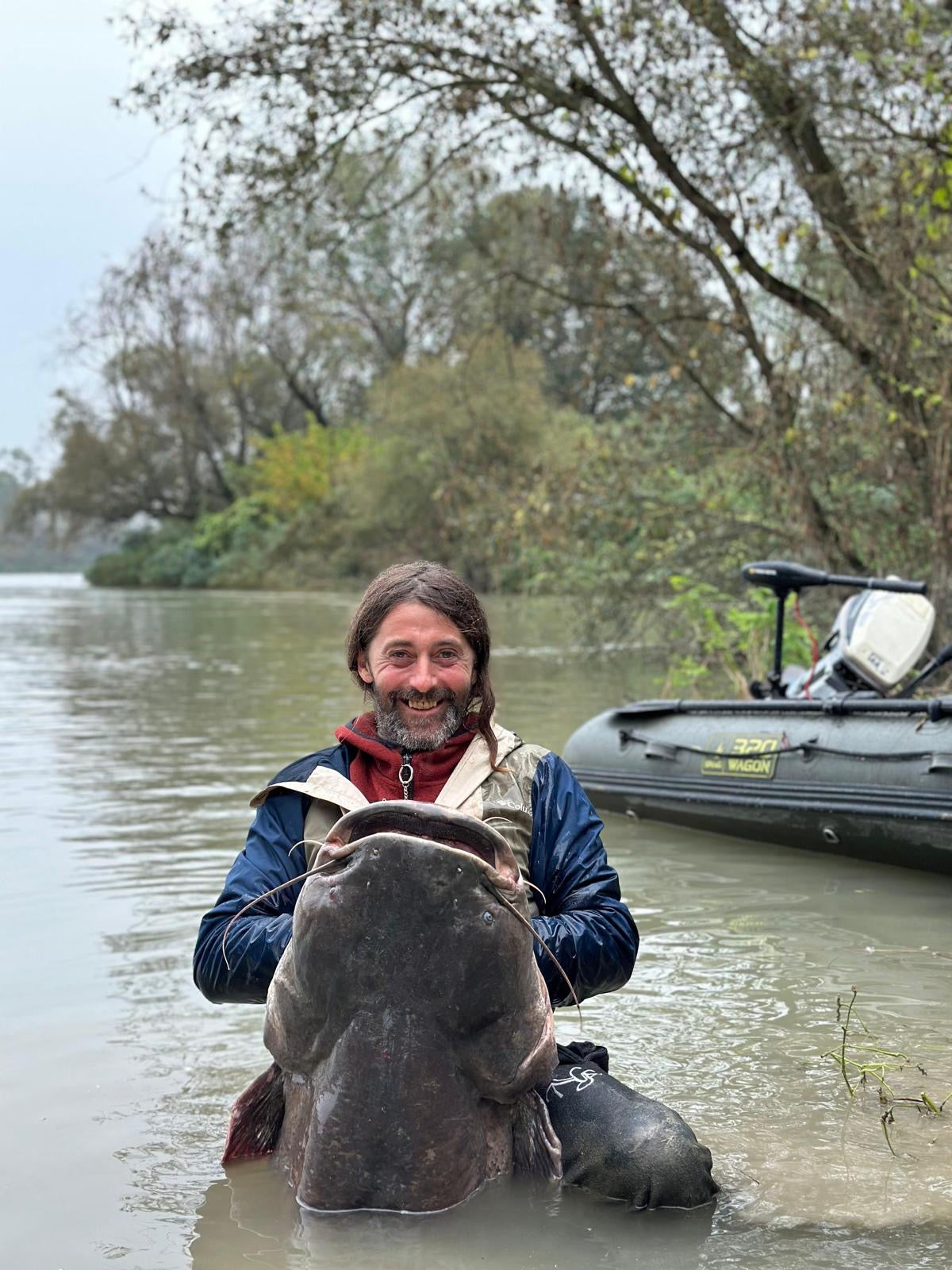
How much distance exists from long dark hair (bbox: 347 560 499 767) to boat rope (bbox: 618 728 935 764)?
2999 mm

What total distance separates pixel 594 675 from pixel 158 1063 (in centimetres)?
982

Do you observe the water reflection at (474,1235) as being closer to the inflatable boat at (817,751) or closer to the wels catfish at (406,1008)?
the wels catfish at (406,1008)

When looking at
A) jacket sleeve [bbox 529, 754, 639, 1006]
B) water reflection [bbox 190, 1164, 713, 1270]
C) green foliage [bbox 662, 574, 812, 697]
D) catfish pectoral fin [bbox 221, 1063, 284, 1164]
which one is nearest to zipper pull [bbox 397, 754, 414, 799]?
jacket sleeve [bbox 529, 754, 639, 1006]

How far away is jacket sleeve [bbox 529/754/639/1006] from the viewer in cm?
268

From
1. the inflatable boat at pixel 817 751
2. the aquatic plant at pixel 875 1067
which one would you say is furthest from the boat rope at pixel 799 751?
the aquatic plant at pixel 875 1067

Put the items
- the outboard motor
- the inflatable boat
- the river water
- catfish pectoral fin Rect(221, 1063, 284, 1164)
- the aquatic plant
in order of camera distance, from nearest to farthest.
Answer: the river water < catfish pectoral fin Rect(221, 1063, 284, 1164) < the aquatic plant < the inflatable boat < the outboard motor

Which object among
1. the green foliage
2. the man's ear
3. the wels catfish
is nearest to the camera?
the wels catfish

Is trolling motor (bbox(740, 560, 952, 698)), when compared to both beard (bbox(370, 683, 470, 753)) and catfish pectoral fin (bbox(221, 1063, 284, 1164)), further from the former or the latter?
catfish pectoral fin (bbox(221, 1063, 284, 1164))

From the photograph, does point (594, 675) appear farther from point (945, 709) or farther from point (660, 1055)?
point (660, 1055)

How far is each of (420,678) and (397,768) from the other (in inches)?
6.8

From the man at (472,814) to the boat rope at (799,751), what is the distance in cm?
291

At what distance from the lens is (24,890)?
562 centimetres

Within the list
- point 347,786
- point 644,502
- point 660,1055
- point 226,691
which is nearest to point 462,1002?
point 347,786

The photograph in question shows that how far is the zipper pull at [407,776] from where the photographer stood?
280 centimetres
